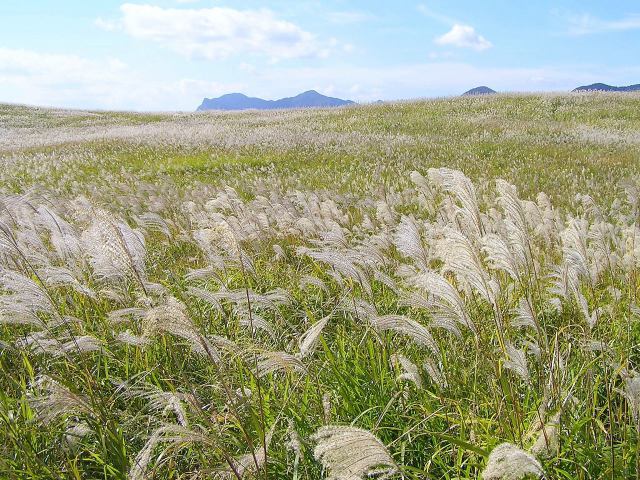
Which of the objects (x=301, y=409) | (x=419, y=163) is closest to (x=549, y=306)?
(x=301, y=409)

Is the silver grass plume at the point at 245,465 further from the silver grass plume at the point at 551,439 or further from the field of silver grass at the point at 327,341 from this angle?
the silver grass plume at the point at 551,439

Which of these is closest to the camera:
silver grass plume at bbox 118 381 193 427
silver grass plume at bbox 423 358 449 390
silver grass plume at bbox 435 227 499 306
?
silver grass plume at bbox 435 227 499 306

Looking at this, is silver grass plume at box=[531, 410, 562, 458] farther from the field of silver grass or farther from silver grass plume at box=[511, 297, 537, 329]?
silver grass plume at box=[511, 297, 537, 329]

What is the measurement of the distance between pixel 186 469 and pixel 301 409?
810 millimetres

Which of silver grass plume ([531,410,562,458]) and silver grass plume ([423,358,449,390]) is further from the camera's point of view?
silver grass plume ([423,358,449,390])

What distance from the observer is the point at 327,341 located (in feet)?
15.1

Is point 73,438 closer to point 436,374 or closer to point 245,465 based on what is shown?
point 245,465

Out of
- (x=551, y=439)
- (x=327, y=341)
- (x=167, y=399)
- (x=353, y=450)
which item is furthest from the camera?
(x=327, y=341)

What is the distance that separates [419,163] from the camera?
51.5 feet

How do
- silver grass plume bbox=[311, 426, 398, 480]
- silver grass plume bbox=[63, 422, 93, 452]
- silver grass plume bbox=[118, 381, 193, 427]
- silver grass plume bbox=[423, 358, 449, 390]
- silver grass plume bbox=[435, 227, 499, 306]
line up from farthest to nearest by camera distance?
silver grass plume bbox=[63, 422, 93, 452] < silver grass plume bbox=[423, 358, 449, 390] < silver grass plume bbox=[118, 381, 193, 427] < silver grass plume bbox=[435, 227, 499, 306] < silver grass plume bbox=[311, 426, 398, 480]

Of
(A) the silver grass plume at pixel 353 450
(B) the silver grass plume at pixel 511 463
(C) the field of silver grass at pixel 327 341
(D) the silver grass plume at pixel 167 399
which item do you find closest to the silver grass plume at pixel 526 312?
(C) the field of silver grass at pixel 327 341

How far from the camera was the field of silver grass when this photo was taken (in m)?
2.36

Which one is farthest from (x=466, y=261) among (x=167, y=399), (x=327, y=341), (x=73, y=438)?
(x=327, y=341)

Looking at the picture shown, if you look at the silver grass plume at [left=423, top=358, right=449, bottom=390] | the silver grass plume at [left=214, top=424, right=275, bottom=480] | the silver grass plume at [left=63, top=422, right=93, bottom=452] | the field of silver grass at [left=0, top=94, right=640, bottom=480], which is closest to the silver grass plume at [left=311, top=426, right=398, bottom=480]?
the field of silver grass at [left=0, top=94, right=640, bottom=480]
